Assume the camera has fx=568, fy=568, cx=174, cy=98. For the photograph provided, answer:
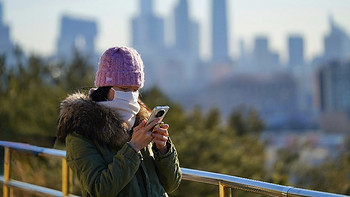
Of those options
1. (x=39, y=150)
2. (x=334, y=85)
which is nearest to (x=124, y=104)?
(x=39, y=150)

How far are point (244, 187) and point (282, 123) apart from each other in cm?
12666

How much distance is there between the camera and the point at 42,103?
48.6ft

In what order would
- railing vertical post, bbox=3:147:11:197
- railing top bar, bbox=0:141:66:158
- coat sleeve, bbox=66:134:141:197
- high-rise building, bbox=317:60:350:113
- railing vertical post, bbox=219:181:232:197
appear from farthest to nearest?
high-rise building, bbox=317:60:350:113
railing vertical post, bbox=3:147:11:197
railing top bar, bbox=0:141:66:158
railing vertical post, bbox=219:181:232:197
coat sleeve, bbox=66:134:141:197

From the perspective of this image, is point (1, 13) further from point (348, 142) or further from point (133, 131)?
point (133, 131)

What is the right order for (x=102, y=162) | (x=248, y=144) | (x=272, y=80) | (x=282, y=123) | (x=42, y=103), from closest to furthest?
(x=102, y=162) < (x=42, y=103) < (x=248, y=144) < (x=282, y=123) < (x=272, y=80)

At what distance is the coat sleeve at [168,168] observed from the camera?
1.94m

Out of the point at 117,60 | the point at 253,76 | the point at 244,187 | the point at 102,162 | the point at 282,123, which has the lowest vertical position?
the point at 282,123

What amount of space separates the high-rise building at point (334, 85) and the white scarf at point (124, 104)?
404ft

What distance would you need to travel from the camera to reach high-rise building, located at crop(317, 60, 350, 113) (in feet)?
401

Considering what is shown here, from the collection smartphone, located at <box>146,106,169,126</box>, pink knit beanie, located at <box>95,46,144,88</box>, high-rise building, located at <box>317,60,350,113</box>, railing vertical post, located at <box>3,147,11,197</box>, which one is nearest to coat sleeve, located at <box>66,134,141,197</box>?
smartphone, located at <box>146,106,169,126</box>

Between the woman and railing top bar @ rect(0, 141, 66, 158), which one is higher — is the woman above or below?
above

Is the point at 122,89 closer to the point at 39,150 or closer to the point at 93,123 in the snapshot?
the point at 93,123

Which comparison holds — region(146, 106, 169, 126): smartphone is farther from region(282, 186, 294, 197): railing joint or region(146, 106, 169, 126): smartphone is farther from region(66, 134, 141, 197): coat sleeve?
region(282, 186, 294, 197): railing joint

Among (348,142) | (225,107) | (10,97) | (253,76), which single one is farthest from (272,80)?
(10,97)
